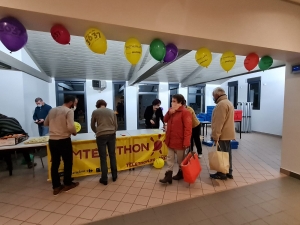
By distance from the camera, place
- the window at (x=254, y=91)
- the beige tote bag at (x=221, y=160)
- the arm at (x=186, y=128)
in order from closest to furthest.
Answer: the arm at (x=186, y=128), the beige tote bag at (x=221, y=160), the window at (x=254, y=91)

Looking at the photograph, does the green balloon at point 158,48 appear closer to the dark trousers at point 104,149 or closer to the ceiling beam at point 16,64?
the dark trousers at point 104,149

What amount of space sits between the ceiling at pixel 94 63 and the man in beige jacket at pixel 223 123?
2441 millimetres

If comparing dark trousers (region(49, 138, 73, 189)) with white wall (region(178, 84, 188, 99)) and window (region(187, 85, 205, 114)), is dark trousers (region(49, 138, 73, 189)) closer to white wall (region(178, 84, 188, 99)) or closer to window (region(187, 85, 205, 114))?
white wall (region(178, 84, 188, 99))

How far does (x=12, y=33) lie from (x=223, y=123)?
112 inches

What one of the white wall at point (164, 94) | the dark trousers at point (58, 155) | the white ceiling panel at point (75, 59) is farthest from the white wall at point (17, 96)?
the white wall at point (164, 94)

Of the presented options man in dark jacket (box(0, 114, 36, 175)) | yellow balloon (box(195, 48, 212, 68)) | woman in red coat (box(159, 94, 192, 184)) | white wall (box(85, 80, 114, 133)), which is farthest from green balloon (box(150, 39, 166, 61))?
white wall (box(85, 80, 114, 133))

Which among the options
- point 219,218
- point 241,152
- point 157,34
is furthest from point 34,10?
point 241,152

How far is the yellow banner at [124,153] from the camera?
286cm

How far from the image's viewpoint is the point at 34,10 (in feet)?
4.80

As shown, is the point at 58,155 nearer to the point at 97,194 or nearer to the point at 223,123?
the point at 97,194

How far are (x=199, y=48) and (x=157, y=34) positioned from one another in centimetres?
79

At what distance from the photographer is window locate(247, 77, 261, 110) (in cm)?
730

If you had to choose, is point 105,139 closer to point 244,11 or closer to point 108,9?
point 108,9

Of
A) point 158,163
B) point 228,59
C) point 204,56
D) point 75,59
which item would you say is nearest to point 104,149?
point 158,163
